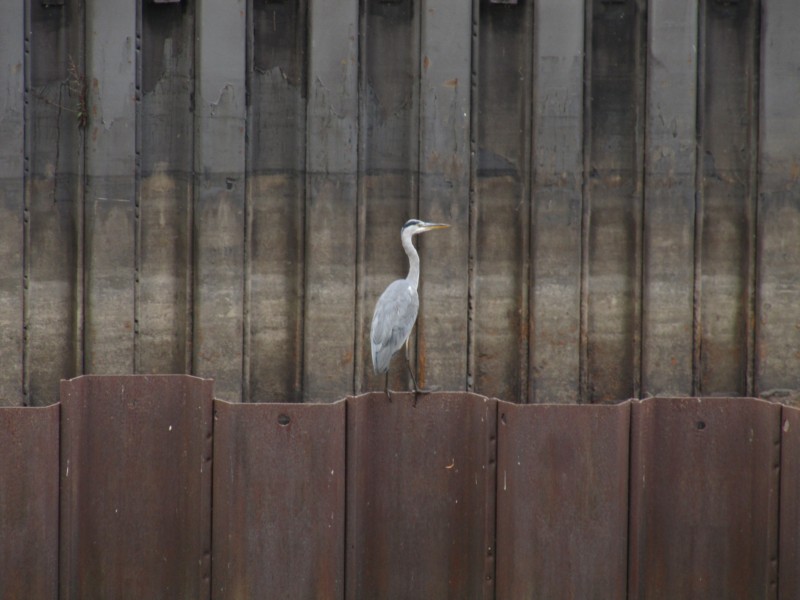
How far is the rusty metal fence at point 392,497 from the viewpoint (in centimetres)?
577

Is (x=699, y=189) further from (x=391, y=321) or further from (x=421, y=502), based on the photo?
(x=421, y=502)

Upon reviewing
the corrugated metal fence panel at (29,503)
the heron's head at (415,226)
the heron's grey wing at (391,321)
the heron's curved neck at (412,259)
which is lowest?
the corrugated metal fence panel at (29,503)

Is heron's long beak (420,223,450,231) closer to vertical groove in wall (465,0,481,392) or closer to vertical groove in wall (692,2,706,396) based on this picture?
vertical groove in wall (465,0,481,392)

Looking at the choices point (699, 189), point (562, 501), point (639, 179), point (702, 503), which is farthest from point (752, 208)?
point (562, 501)

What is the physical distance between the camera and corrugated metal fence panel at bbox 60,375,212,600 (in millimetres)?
5898

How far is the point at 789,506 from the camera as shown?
573cm

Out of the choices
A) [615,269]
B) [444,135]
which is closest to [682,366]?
[615,269]

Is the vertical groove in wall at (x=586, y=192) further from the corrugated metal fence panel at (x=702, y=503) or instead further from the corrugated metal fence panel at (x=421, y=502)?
the corrugated metal fence panel at (x=421, y=502)

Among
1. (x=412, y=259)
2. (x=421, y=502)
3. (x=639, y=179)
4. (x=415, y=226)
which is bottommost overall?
(x=421, y=502)

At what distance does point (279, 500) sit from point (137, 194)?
3707mm

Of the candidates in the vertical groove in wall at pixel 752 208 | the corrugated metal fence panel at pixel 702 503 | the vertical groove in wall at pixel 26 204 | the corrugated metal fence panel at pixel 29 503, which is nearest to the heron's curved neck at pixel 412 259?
the corrugated metal fence panel at pixel 702 503

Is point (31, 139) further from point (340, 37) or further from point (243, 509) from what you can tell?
point (243, 509)

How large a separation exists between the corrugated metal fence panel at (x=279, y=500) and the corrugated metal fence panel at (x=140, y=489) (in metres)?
0.19

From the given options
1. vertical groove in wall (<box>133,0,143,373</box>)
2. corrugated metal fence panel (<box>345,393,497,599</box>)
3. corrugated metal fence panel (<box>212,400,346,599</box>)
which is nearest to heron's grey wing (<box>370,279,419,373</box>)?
corrugated metal fence panel (<box>345,393,497,599</box>)
